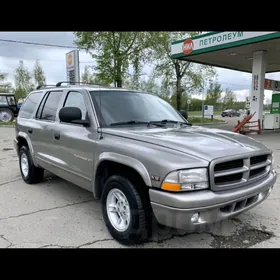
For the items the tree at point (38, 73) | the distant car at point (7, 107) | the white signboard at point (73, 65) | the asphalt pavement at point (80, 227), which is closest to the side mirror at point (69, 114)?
the asphalt pavement at point (80, 227)

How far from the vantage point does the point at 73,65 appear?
13.3 metres

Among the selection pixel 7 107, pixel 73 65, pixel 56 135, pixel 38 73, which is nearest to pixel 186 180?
pixel 56 135

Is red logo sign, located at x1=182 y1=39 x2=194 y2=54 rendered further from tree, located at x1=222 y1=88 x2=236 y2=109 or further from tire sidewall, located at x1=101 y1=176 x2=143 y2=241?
tree, located at x1=222 y1=88 x2=236 y2=109

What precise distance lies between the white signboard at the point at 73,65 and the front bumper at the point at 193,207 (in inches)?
456

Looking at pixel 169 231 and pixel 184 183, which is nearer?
pixel 184 183

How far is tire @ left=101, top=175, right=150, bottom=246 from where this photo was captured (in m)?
2.88

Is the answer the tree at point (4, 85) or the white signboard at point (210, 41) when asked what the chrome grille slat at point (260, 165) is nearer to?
the white signboard at point (210, 41)

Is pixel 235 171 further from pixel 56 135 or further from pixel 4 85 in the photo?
pixel 4 85

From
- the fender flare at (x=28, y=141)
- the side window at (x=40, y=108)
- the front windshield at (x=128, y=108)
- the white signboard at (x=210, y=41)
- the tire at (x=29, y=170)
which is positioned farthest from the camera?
the white signboard at (x=210, y=41)

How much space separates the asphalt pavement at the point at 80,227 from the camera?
10.6ft
